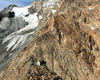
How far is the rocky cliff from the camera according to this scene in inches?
612

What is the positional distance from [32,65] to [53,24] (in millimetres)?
9025

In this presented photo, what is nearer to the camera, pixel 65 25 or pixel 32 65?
pixel 32 65

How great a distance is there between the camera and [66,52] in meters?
17.6

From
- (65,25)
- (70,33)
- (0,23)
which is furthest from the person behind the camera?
(0,23)

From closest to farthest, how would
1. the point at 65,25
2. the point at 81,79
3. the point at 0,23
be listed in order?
the point at 81,79 → the point at 65,25 → the point at 0,23

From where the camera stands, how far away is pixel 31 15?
6212 cm

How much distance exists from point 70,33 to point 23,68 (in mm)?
9946

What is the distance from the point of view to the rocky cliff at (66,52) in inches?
612

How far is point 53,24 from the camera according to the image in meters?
21.2

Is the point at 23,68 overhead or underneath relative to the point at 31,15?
underneath

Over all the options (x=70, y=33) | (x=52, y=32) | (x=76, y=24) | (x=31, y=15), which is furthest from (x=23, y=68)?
(x=31, y=15)

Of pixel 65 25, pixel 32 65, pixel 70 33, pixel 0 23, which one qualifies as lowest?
pixel 32 65

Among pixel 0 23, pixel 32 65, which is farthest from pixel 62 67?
pixel 0 23

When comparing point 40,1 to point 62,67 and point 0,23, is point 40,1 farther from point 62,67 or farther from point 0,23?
point 62,67
